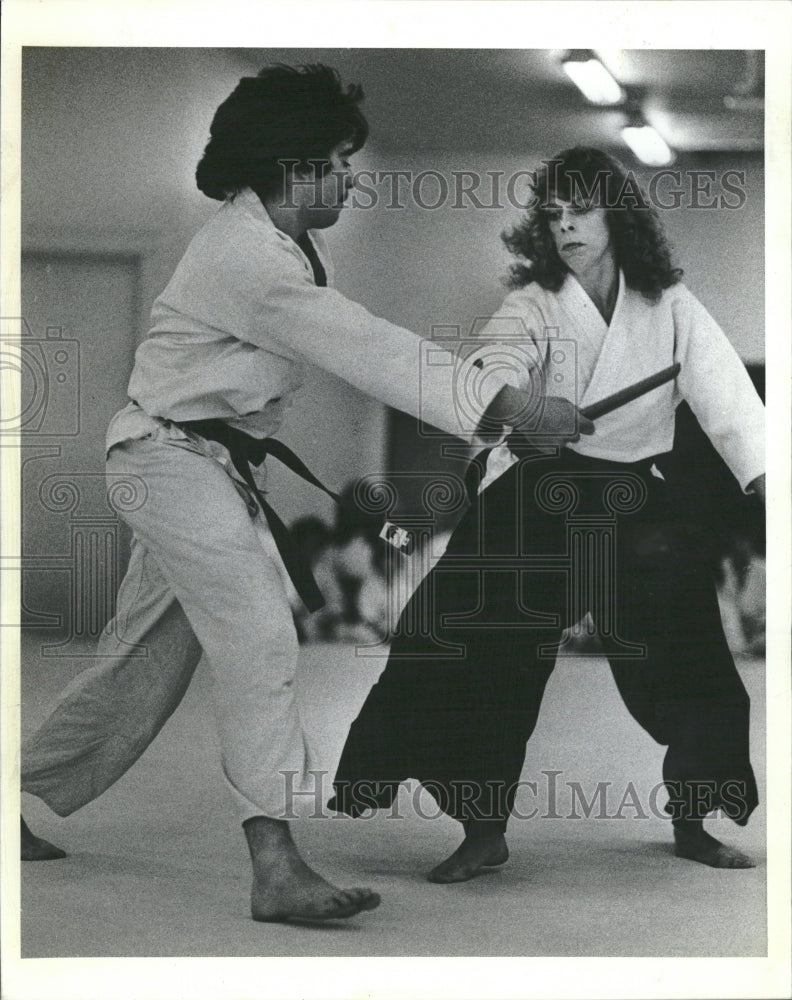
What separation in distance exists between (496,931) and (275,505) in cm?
103

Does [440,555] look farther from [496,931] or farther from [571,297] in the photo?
[496,931]

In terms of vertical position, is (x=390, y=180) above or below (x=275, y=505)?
above

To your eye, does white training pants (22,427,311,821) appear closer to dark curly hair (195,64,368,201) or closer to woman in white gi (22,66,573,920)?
woman in white gi (22,66,573,920)

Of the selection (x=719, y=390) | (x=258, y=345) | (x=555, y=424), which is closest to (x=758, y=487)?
(x=719, y=390)

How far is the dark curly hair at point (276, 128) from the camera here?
2.39 meters

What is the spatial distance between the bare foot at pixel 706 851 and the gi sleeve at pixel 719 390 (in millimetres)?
767

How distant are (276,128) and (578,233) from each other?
692 mm

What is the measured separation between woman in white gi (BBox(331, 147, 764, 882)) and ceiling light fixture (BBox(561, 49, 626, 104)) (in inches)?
4.8

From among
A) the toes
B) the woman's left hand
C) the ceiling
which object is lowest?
the toes

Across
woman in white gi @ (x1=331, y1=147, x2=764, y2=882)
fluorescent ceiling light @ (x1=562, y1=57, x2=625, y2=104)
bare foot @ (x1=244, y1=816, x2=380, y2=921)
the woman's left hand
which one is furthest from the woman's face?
bare foot @ (x1=244, y1=816, x2=380, y2=921)

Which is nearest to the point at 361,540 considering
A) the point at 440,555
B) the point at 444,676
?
the point at 440,555

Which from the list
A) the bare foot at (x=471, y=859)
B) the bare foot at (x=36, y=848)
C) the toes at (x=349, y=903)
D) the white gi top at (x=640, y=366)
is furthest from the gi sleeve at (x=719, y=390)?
the bare foot at (x=36, y=848)

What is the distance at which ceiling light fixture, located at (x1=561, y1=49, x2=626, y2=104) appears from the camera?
240 centimetres

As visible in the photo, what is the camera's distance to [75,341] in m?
2.41
